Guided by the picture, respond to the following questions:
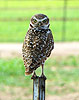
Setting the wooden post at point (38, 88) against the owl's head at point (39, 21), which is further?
the owl's head at point (39, 21)

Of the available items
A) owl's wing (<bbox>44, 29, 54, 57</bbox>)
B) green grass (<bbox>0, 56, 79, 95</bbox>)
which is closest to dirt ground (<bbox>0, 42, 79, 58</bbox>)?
green grass (<bbox>0, 56, 79, 95</bbox>)

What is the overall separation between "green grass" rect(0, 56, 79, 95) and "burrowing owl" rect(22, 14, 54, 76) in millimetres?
4407

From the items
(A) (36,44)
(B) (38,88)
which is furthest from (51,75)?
(B) (38,88)

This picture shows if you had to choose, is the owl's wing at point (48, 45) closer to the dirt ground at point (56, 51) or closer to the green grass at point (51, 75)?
the green grass at point (51, 75)

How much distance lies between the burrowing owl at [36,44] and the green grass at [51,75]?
441cm

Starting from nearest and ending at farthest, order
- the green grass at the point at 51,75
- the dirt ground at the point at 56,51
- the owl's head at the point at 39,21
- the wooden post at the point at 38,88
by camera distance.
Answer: the wooden post at the point at 38,88 < the owl's head at the point at 39,21 < the green grass at the point at 51,75 < the dirt ground at the point at 56,51

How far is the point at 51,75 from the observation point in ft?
39.9

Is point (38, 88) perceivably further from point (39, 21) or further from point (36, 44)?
point (39, 21)

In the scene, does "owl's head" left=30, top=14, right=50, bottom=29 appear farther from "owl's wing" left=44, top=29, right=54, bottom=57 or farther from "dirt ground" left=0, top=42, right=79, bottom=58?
"dirt ground" left=0, top=42, right=79, bottom=58

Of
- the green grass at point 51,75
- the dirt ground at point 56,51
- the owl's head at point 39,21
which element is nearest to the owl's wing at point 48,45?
the owl's head at point 39,21

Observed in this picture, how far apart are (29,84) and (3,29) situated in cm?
1634

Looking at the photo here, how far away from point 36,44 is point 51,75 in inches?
249

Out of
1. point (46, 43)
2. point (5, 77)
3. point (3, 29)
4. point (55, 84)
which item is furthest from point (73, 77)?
point (3, 29)

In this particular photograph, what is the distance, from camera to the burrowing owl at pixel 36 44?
5.75 m
